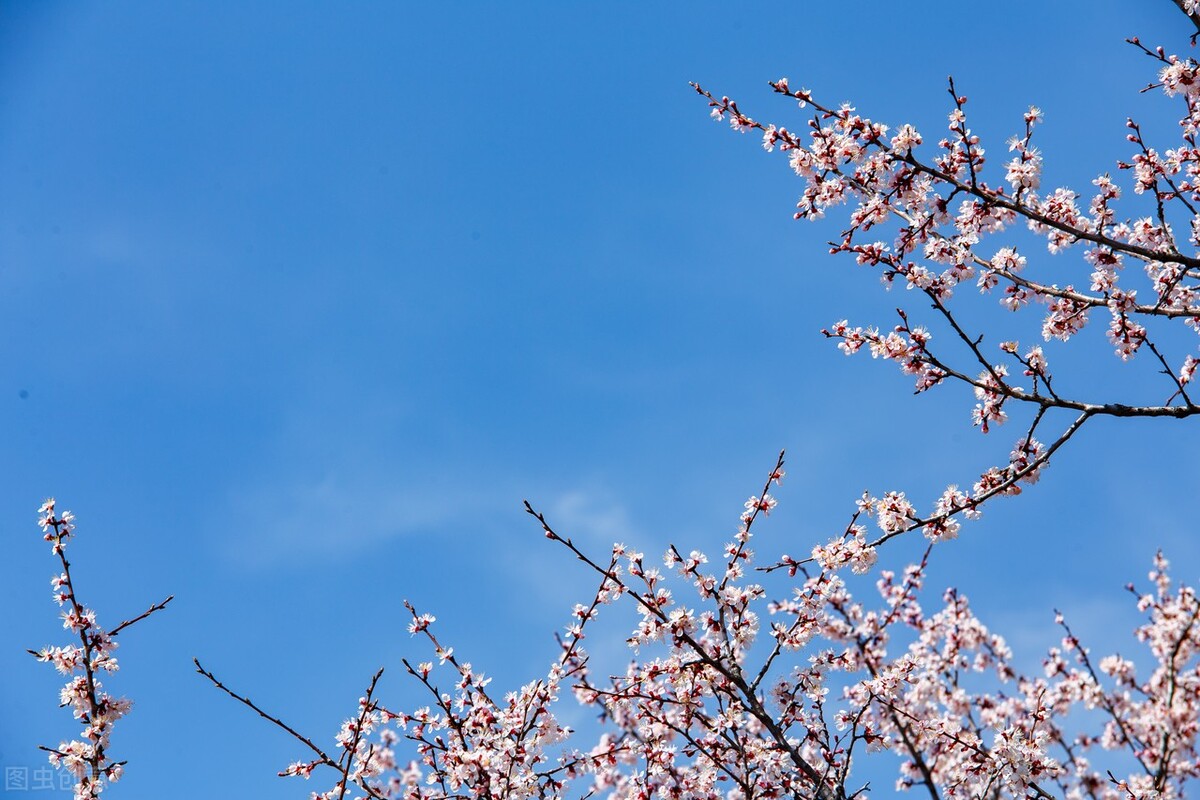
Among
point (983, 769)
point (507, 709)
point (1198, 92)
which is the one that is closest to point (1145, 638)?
point (983, 769)

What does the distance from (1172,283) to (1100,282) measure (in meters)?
0.50

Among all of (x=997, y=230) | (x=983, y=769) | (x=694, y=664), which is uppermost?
(x=997, y=230)

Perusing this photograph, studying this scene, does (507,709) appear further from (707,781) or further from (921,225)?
(921,225)

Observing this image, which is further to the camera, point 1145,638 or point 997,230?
point 1145,638

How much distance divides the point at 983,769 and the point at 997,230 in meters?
4.11

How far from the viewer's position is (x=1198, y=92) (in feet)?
21.2

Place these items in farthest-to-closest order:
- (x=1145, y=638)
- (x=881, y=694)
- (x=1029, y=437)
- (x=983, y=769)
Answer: (x=1145, y=638) < (x=881, y=694) < (x=983, y=769) < (x=1029, y=437)

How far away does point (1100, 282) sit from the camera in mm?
6387

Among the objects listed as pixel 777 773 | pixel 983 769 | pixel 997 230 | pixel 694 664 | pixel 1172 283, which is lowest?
pixel 983 769

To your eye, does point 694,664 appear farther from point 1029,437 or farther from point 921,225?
point 921,225

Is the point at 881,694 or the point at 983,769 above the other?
the point at 881,694

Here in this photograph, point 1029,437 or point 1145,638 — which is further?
point 1145,638

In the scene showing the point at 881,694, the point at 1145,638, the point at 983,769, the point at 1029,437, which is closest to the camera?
the point at 1029,437

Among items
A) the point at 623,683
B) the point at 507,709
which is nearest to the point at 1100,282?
the point at 623,683
